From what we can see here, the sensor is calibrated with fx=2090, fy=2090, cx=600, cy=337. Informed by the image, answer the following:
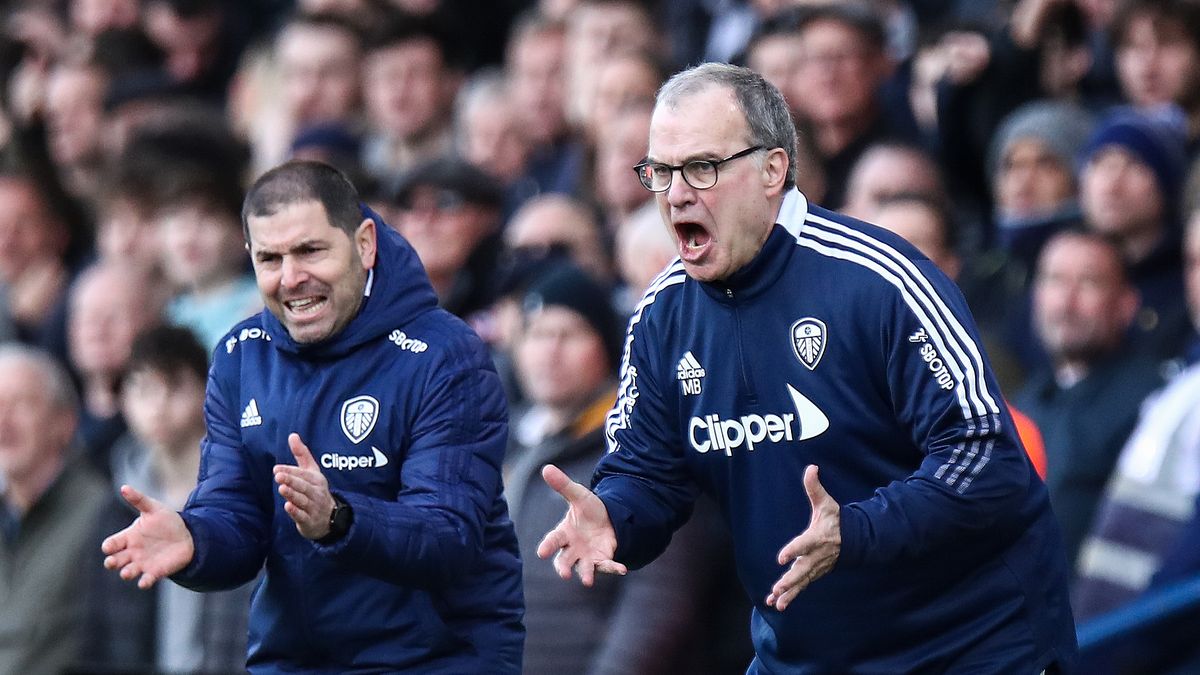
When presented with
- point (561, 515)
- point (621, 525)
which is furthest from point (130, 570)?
point (561, 515)

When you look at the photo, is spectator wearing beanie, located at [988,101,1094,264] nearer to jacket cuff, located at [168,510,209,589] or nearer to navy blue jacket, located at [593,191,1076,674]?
navy blue jacket, located at [593,191,1076,674]

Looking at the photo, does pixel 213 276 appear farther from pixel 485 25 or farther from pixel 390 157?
pixel 485 25

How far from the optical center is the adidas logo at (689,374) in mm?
4914

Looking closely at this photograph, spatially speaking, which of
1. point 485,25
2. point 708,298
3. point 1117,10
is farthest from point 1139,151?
point 485,25

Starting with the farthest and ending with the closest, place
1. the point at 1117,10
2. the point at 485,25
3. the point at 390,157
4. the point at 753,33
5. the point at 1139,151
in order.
→ the point at 485,25
the point at 390,157
the point at 753,33
the point at 1117,10
the point at 1139,151

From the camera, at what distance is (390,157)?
11094mm

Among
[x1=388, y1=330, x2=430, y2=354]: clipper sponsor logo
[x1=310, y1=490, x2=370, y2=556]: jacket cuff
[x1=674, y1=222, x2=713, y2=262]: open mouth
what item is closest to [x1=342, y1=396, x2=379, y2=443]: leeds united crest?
[x1=388, y1=330, x2=430, y2=354]: clipper sponsor logo

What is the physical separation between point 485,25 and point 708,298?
803cm

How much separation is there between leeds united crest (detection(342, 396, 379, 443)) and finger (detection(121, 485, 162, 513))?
493mm

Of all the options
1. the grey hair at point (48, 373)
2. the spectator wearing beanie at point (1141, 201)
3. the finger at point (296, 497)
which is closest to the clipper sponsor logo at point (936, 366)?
the finger at point (296, 497)

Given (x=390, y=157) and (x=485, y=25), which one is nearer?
(x=390, y=157)

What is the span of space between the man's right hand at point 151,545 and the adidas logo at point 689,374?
124 centimetres

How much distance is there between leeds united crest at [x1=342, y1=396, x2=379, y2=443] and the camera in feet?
16.8

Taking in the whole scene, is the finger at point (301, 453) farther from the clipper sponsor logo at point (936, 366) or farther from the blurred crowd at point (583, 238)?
the clipper sponsor logo at point (936, 366)
